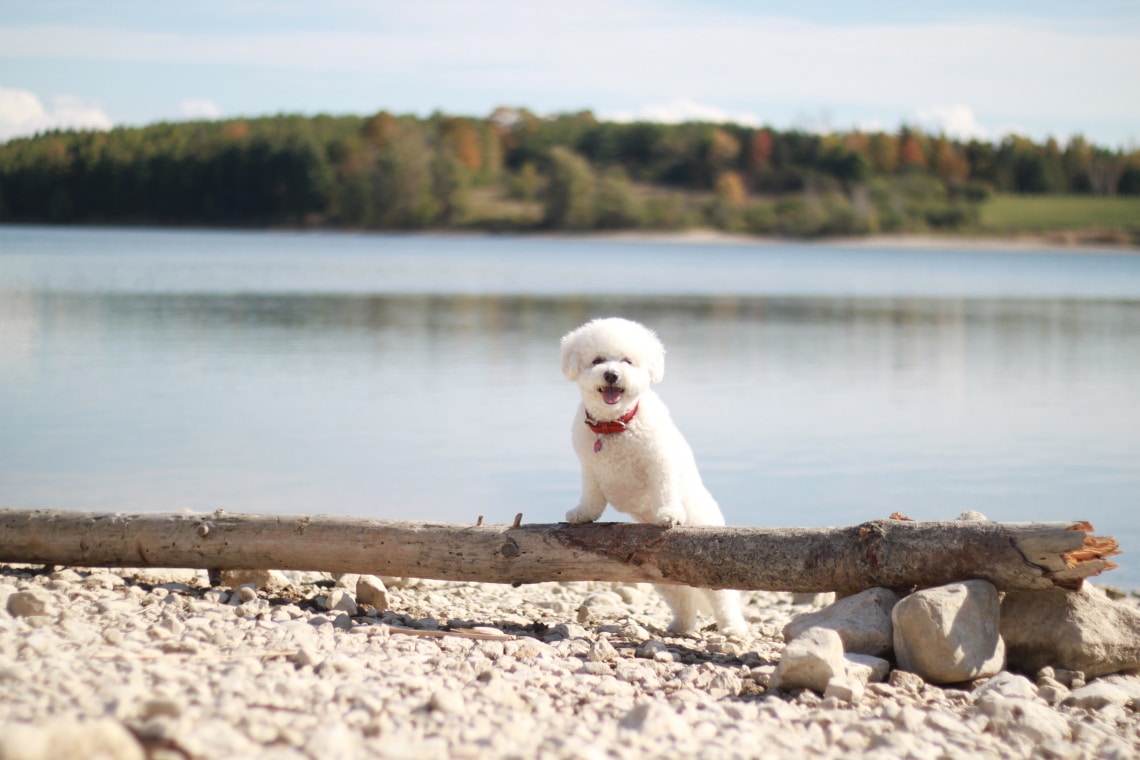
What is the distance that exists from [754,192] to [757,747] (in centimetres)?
11520

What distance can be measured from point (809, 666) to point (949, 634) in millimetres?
795

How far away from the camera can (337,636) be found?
5.70 metres

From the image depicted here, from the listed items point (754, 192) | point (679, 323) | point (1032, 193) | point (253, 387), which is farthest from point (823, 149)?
point (253, 387)

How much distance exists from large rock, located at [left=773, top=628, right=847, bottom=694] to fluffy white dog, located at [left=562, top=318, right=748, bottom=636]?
3.66 feet

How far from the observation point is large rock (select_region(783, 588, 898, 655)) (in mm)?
5645

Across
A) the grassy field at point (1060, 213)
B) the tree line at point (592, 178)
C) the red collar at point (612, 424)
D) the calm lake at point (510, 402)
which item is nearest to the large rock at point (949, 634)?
the red collar at point (612, 424)

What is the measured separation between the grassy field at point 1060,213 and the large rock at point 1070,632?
10128 cm

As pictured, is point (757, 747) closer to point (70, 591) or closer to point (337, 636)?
point (337, 636)

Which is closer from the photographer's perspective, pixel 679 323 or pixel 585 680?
pixel 585 680

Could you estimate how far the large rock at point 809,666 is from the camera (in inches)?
201

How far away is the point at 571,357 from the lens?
5992mm

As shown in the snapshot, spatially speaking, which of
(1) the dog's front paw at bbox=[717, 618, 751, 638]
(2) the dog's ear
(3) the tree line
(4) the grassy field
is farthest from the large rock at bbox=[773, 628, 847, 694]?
(4) the grassy field

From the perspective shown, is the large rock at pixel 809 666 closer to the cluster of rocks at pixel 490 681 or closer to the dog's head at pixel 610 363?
the cluster of rocks at pixel 490 681

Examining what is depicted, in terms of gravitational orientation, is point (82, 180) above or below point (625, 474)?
above
